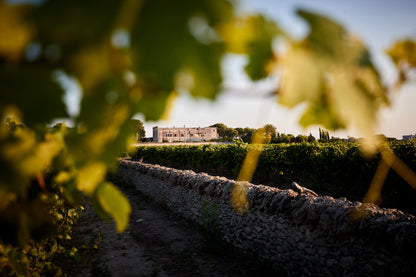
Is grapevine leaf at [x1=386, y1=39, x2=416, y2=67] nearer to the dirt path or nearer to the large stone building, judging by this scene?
the dirt path

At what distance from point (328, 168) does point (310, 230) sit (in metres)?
5.55

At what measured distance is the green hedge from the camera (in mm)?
6852

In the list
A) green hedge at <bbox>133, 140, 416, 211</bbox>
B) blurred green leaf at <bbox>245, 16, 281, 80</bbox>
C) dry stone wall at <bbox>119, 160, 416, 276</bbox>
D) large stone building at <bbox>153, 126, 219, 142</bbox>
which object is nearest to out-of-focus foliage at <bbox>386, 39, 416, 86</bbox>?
blurred green leaf at <bbox>245, 16, 281, 80</bbox>

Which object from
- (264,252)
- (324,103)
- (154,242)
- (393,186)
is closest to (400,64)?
(324,103)

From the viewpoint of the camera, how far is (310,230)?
361 centimetres

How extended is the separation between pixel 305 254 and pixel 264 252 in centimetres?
98

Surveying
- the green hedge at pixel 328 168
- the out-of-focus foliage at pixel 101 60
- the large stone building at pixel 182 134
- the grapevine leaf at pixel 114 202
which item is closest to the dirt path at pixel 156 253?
the grapevine leaf at pixel 114 202

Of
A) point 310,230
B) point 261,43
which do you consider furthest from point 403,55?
point 310,230

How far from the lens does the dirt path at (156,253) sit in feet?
14.2

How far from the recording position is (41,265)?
3.38m

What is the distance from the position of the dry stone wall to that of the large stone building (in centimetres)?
7205

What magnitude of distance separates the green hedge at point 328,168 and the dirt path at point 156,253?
4.80 metres

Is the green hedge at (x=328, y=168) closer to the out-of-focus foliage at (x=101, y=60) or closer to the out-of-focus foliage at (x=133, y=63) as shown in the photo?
the out-of-focus foliage at (x=133, y=63)

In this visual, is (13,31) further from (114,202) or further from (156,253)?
(156,253)
